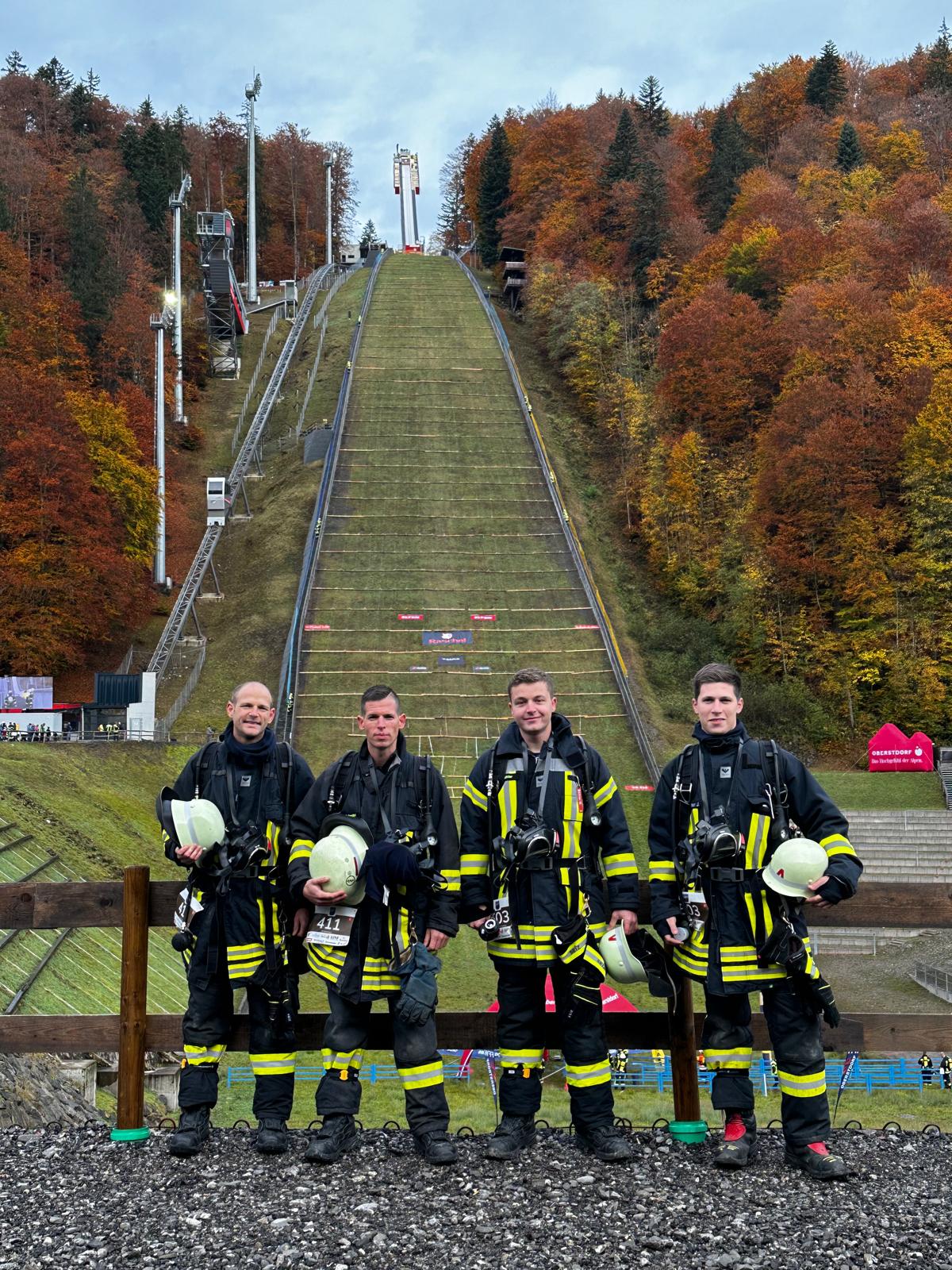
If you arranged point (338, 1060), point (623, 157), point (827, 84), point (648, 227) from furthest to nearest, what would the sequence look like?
point (827, 84) → point (623, 157) → point (648, 227) → point (338, 1060)

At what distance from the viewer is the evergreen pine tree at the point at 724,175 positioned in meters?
51.2

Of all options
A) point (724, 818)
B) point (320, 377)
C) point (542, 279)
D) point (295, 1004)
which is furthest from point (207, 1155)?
point (542, 279)

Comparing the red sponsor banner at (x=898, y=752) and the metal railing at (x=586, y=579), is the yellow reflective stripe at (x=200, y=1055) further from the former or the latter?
the red sponsor banner at (x=898, y=752)

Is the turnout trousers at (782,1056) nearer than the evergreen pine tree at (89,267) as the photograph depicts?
Yes

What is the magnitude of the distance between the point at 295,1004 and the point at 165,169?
67.2 m

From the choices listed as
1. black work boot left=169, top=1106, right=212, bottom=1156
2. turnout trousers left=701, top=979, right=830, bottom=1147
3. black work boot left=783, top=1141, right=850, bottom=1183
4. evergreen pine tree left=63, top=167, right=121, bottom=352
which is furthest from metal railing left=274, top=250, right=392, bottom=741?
black work boot left=783, top=1141, right=850, bottom=1183

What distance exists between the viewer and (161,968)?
13398 mm

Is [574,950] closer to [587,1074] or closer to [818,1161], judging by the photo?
[587,1074]

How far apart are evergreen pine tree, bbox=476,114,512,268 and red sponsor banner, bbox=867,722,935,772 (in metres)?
50.9

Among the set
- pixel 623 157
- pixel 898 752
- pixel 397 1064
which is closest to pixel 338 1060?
pixel 397 1064

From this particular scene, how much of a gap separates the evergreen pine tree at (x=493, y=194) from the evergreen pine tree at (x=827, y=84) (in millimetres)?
18240

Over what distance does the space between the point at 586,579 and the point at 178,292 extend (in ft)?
58.7

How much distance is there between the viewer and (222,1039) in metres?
5.04

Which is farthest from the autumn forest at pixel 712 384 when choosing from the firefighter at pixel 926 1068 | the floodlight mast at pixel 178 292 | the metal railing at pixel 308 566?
the firefighter at pixel 926 1068
